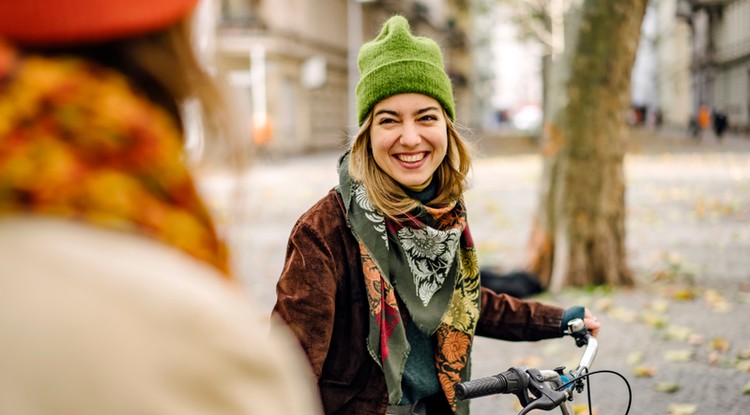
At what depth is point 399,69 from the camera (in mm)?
2580

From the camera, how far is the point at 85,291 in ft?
2.48

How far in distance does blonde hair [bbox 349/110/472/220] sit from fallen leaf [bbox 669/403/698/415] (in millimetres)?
2974

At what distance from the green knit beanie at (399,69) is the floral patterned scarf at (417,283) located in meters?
0.26

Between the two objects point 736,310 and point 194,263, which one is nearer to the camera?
point 194,263

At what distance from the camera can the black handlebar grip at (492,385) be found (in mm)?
2123

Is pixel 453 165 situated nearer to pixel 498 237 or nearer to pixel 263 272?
pixel 263 272

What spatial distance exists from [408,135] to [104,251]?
180 cm

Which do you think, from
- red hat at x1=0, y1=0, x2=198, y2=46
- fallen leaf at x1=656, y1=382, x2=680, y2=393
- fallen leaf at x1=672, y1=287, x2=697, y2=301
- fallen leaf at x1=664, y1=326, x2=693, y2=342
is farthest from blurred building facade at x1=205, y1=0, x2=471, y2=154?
red hat at x1=0, y1=0, x2=198, y2=46

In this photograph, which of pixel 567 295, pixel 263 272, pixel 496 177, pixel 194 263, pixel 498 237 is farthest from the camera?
pixel 496 177

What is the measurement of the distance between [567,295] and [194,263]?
24.6ft

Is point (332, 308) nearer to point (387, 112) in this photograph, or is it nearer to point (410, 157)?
point (410, 157)

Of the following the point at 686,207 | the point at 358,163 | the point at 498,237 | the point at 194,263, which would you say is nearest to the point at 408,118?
the point at 358,163

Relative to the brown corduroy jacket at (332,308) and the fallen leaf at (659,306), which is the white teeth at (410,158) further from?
the fallen leaf at (659,306)

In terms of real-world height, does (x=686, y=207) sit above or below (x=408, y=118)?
below
